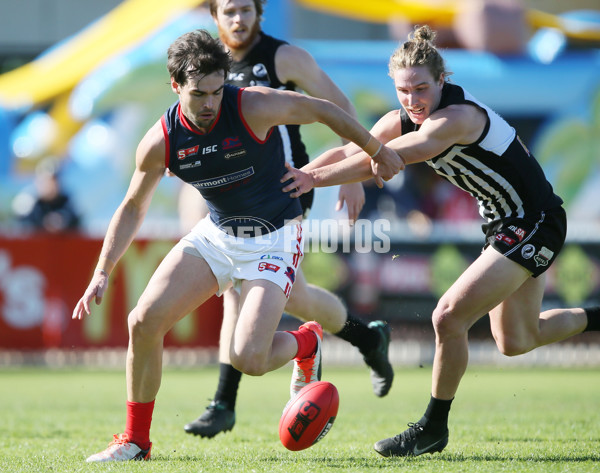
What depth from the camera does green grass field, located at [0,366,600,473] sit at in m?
4.67

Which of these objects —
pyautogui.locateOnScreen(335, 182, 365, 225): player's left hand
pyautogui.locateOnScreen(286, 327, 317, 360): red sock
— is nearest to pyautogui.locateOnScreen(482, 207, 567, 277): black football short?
pyautogui.locateOnScreen(335, 182, 365, 225): player's left hand

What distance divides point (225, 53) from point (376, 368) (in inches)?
105

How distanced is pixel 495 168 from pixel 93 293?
227 cm

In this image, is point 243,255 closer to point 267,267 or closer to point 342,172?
point 267,267

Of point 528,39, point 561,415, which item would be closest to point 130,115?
point 528,39

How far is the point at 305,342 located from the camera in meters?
5.43

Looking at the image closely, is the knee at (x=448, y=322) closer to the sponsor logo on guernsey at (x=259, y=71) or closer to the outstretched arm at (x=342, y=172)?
the outstretched arm at (x=342, y=172)

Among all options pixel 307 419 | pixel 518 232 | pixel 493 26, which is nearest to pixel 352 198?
pixel 518 232

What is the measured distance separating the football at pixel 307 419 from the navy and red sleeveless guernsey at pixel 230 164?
980 millimetres

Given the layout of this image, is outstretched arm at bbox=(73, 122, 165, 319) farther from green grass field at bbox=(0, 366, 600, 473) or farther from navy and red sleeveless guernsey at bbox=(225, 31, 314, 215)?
navy and red sleeveless guernsey at bbox=(225, 31, 314, 215)

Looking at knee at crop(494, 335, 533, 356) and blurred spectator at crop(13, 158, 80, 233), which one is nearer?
knee at crop(494, 335, 533, 356)

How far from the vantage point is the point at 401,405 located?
7656 mm

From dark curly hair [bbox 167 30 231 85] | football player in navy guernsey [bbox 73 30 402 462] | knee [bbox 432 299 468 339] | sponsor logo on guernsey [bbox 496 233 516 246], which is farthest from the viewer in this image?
sponsor logo on guernsey [bbox 496 233 516 246]

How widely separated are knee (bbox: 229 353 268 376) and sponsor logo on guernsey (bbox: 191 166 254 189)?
92 cm
